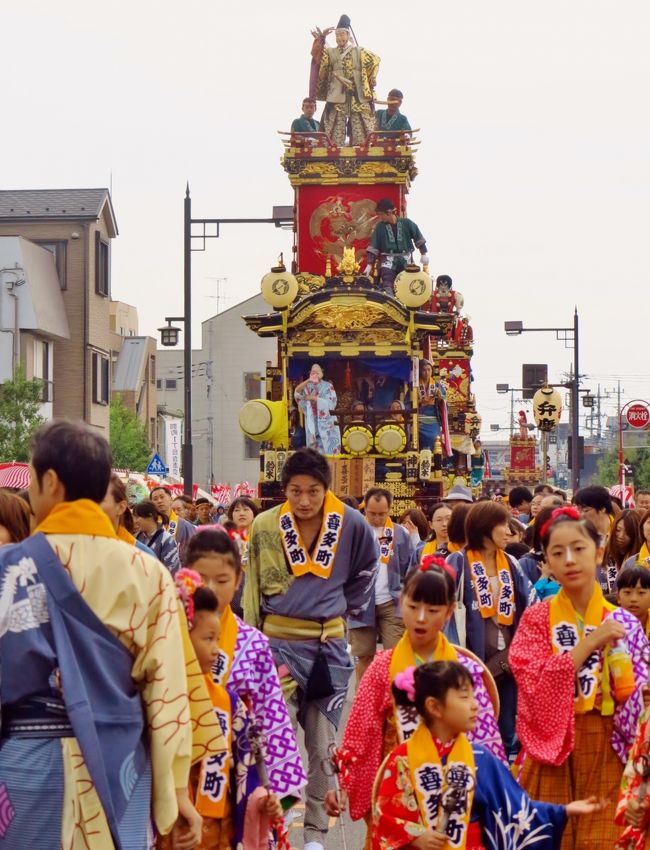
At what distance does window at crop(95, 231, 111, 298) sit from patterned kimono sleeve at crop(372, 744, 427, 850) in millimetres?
40035

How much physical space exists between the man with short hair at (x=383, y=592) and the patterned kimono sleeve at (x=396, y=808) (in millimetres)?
6563

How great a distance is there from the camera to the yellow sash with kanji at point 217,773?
568 cm

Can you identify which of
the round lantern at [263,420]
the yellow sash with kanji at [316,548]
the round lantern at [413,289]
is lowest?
the yellow sash with kanji at [316,548]

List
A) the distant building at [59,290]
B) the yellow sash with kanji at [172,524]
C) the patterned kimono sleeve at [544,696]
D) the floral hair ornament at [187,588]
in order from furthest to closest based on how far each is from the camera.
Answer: the distant building at [59,290] < the yellow sash with kanji at [172,524] < the patterned kimono sleeve at [544,696] < the floral hair ornament at [187,588]

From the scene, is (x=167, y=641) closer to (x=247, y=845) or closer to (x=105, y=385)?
(x=247, y=845)

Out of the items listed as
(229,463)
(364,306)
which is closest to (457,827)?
(364,306)

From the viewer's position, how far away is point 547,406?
38.1 m

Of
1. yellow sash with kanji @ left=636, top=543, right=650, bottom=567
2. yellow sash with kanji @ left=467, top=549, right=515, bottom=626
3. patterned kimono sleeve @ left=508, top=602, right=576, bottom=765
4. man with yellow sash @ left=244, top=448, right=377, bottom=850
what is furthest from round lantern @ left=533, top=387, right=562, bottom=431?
patterned kimono sleeve @ left=508, top=602, right=576, bottom=765

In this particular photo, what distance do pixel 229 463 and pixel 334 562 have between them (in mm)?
62661

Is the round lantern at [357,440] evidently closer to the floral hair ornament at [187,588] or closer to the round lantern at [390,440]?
the round lantern at [390,440]

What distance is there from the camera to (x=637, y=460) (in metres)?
74.9

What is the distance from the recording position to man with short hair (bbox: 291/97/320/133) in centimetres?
3694

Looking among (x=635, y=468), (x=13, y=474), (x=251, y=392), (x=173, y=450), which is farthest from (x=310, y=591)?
(x=635, y=468)

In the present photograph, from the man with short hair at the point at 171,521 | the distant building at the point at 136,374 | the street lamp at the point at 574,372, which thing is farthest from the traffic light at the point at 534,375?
the man with short hair at the point at 171,521
